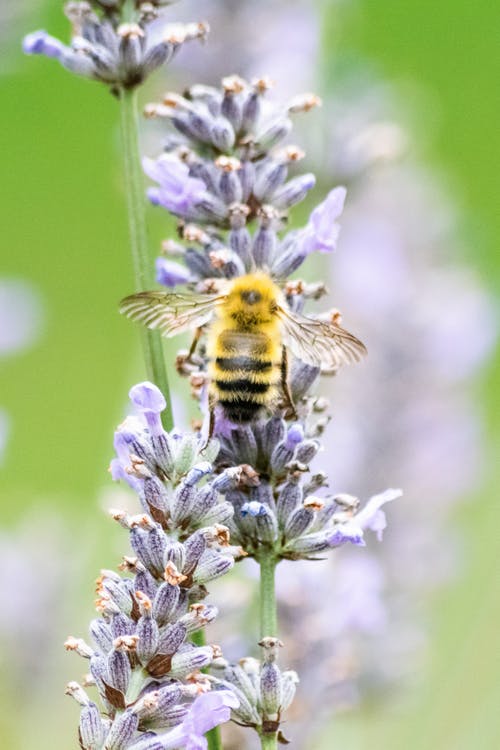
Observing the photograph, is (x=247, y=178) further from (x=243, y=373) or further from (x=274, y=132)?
(x=243, y=373)

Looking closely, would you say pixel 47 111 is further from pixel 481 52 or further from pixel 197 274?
pixel 197 274

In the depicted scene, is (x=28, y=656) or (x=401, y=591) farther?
(x=401, y=591)

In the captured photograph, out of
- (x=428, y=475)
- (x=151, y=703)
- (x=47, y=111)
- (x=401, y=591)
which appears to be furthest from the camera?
(x=47, y=111)

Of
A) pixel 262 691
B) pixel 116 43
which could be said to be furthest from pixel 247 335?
pixel 262 691

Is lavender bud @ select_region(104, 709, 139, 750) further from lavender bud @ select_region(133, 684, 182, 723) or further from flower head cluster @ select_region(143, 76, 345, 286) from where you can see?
flower head cluster @ select_region(143, 76, 345, 286)

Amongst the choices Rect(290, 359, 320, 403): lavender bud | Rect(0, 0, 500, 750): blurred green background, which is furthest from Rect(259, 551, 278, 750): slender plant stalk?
Rect(0, 0, 500, 750): blurred green background

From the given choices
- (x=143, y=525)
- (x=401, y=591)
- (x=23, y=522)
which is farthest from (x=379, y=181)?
(x=143, y=525)
